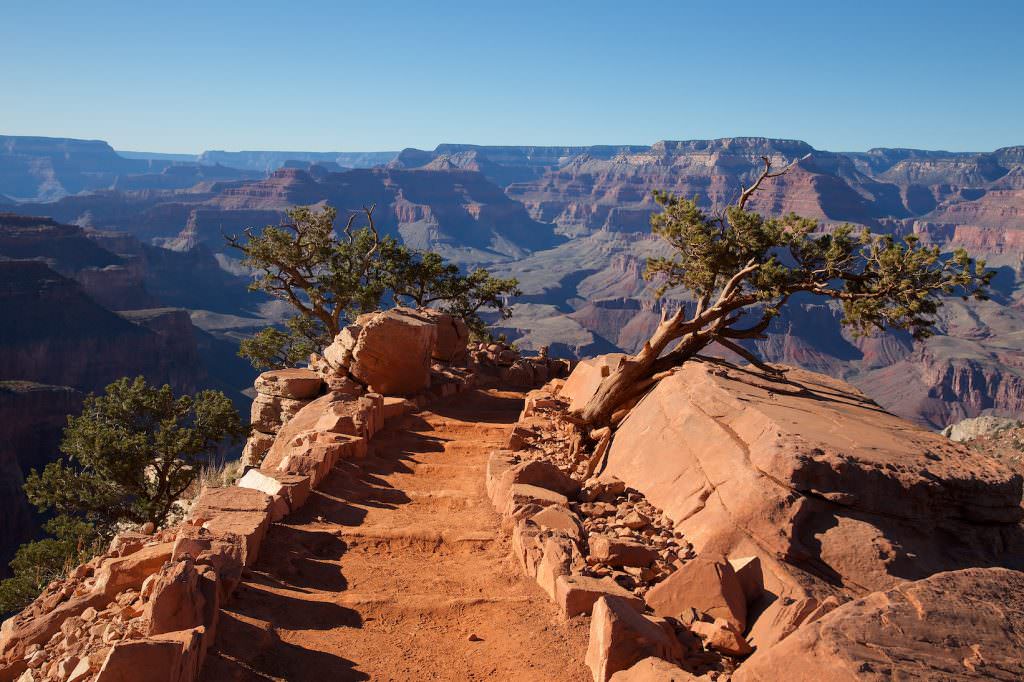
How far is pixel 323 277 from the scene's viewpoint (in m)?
28.9

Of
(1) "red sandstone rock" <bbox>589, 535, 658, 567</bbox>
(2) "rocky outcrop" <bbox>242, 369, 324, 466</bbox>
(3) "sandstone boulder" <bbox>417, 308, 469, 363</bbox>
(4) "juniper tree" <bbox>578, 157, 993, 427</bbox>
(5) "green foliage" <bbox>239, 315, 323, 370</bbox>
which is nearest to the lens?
(1) "red sandstone rock" <bbox>589, 535, 658, 567</bbox>

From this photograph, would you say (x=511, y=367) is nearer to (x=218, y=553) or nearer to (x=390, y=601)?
(x=390, y=601)

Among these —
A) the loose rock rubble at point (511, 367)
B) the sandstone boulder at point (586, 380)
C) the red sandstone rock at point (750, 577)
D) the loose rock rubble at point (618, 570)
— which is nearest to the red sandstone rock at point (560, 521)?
the loose rock rubble at point (618, 570)

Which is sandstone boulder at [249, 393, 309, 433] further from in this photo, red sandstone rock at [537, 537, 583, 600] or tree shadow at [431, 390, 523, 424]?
red sandstone rock at [537, 537, 583, 600]

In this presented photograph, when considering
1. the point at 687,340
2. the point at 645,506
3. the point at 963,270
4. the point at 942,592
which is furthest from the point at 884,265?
the point at 942,592

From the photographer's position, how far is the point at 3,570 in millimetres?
46156

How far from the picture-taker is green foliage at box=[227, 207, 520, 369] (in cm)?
2884

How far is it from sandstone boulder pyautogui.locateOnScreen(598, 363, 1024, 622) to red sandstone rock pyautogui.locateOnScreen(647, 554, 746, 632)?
36 cm

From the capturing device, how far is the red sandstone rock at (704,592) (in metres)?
7.18

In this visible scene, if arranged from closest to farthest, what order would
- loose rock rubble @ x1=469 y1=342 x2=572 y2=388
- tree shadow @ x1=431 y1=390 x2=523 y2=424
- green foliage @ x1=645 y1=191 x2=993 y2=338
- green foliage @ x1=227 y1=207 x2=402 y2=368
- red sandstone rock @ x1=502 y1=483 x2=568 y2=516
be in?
1. red sandstone rock @ x1=502 y1=483 x2=568 y2=516
2. green foliage @ x1=645 y1=191 x2=993 y2=338
3. tree shadow @ x1=431 y1=390 x2=523 y2=424
4. loose rock rubble @ x1=469 y1=342 x2=572 y2=388
5. green foliage @ x1=227 y1=207 x2=402 y2=368

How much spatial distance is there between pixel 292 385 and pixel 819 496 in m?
14.7

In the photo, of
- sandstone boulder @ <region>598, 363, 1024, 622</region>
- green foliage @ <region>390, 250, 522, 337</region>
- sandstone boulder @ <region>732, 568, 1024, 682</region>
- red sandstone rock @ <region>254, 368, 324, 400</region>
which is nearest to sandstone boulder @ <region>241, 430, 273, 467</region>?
red sandstone rock @ <region>254, 368, 324, 400</region>

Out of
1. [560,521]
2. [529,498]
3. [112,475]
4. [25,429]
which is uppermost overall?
[560,521]

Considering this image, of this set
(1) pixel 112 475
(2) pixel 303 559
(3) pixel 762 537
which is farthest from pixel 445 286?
(3) pixel 762 537
